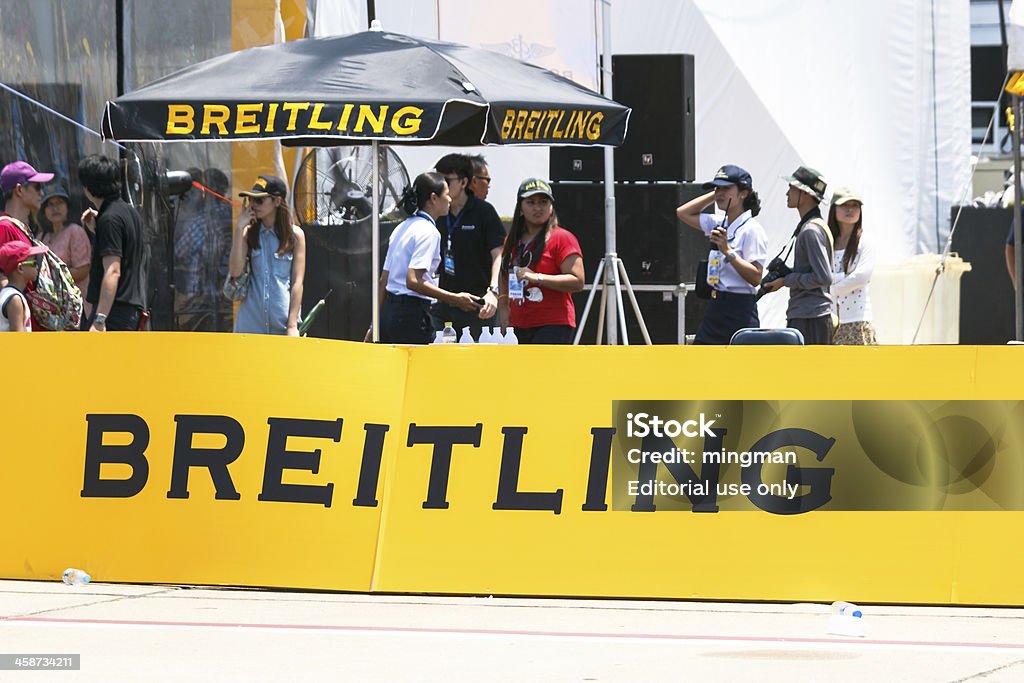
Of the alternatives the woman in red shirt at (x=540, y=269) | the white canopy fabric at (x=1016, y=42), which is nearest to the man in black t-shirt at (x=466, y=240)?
the woman in red shirt at (x=540, y=269)

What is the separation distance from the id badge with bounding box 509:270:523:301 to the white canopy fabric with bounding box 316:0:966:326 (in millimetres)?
6990

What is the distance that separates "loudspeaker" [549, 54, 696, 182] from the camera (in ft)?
45.2

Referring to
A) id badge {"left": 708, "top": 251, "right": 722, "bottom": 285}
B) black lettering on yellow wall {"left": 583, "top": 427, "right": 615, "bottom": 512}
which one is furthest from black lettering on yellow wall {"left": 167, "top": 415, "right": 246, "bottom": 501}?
id badge {"left": 708, "top": 251, "right": 722, "bottom": 285}

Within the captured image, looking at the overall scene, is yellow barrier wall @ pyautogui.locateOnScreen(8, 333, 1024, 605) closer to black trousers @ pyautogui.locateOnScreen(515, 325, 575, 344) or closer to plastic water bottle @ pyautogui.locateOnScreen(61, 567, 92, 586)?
plastic water bottle @ pyautogui.locateOnScreen(61, 567, 92, 586)

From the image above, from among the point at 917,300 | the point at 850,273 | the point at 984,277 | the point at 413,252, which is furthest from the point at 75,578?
the point at 984,277

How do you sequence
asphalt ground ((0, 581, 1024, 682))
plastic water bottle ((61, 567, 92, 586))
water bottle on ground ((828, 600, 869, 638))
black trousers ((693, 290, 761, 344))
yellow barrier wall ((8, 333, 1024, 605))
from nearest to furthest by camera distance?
1. asphalt ground ((0, 581, 1024, 682))
2. water bottle on ground ((828, 600, 869, 638))
3. yellow barrier wall ((8, 333, 1024, 605))
4. plastic water bottle ((61, 567, 92, 586))
5. black trousers ((693, 290, 761, 344))

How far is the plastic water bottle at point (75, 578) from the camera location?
25.0 feet

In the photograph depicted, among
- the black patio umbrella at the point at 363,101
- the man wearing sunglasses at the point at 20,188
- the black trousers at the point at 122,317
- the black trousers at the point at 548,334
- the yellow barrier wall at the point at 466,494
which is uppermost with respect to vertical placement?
the black patio umbrella at the point at 363,101

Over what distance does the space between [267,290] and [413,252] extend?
127 centimetres

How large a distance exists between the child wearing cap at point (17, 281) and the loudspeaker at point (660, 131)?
594cm

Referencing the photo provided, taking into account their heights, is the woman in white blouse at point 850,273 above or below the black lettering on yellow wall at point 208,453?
above

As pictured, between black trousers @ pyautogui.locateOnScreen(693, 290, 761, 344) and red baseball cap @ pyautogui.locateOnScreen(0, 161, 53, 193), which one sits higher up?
red baseball cap @ pyautogui.locateOnScreen(0, 161, 53, 193)

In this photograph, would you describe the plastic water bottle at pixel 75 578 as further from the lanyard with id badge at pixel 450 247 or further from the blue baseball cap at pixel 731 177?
the blue baseball cap at pixel 731 177

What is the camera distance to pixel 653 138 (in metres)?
14.1
